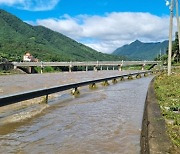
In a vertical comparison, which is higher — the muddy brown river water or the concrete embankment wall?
the concrete embankment wall

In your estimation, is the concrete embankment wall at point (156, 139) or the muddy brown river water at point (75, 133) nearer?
the concrete embankment wall at point (156, 139)

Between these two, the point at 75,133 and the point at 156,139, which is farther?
the point at 75,133

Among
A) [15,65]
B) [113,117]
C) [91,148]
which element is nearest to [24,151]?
[91,148]

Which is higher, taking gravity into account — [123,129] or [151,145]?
[151,145]

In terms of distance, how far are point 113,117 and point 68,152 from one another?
4.63 metres

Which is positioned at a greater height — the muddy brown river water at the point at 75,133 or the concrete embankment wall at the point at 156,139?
the concrete embankment wall at the point at 156,139

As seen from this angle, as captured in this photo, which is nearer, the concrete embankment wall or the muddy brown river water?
the concrete embankment wall

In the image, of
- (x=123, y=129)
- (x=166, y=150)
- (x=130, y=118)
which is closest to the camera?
(x=166, y=150)

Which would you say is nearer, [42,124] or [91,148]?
[91,148]

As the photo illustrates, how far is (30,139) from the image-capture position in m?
7.57

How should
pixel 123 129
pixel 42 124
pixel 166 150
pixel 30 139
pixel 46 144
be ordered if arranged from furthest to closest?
1. pixel 42 124
2. pixel 123 129
3. pixel 30 139
4. pixel 46 144
5. pixel 166 150

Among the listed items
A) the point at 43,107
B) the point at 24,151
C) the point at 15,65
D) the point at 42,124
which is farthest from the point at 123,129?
the point at 15,65

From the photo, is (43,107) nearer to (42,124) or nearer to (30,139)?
(42,124)

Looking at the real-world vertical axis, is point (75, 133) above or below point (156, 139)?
below
